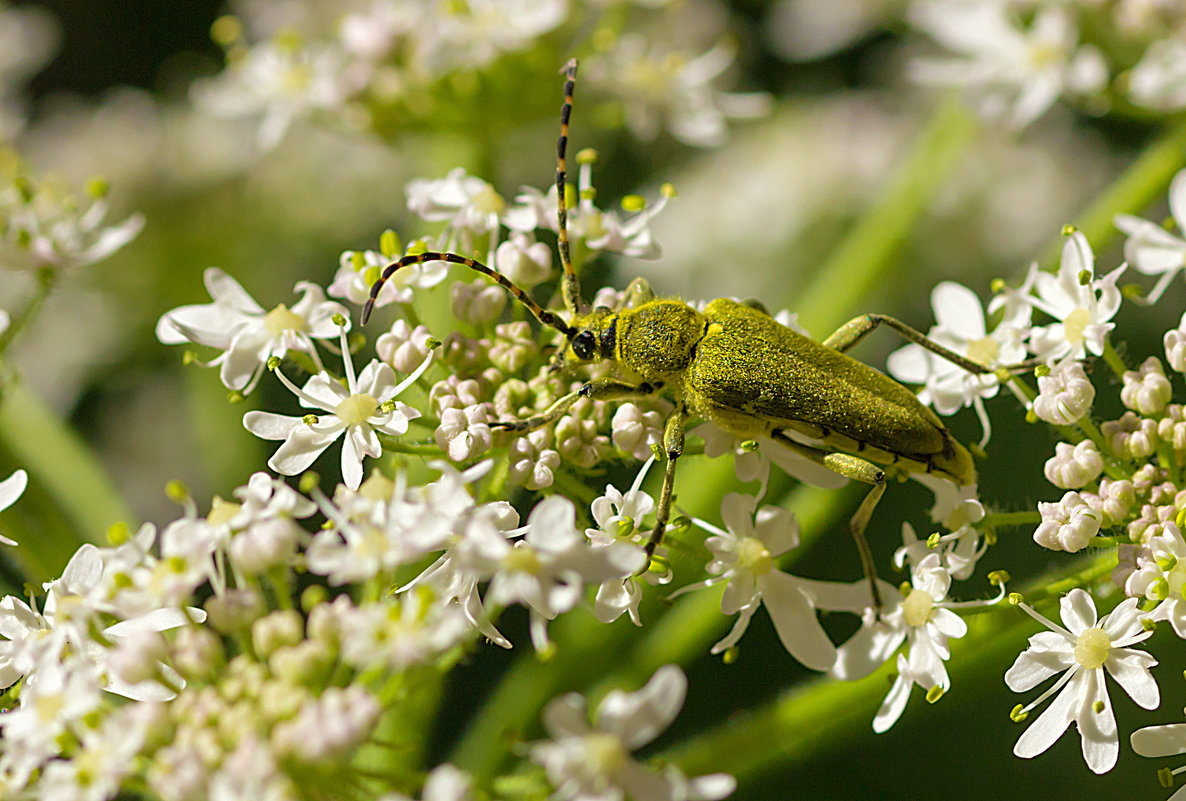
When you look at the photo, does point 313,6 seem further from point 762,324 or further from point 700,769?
point 700,769

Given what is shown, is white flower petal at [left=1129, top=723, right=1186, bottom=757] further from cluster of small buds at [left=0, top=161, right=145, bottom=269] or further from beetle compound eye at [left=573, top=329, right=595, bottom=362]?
cluster of small buds at [left=0, top=161, right=145, bottom=269]

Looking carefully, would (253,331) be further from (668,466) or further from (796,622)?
(796,622)

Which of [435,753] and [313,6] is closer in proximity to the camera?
[435,753]

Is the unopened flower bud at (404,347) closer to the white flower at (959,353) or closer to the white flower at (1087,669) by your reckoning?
the white flower at (959,353)

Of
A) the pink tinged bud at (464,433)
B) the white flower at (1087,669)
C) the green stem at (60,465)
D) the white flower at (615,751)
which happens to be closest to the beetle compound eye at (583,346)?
the pink tinged bud at (464,433)

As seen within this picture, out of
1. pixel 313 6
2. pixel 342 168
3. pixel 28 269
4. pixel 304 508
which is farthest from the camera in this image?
pixel 342 168

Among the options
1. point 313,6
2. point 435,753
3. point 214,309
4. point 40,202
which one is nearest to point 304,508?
point 214,309

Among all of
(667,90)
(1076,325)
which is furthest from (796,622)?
(667,90)

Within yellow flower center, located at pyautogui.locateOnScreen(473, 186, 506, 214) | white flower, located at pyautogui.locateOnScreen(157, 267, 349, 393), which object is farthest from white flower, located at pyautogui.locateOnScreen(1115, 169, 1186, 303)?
white flower, located at pyautogui.locateOnScreen(157, 267, 349, 393)
